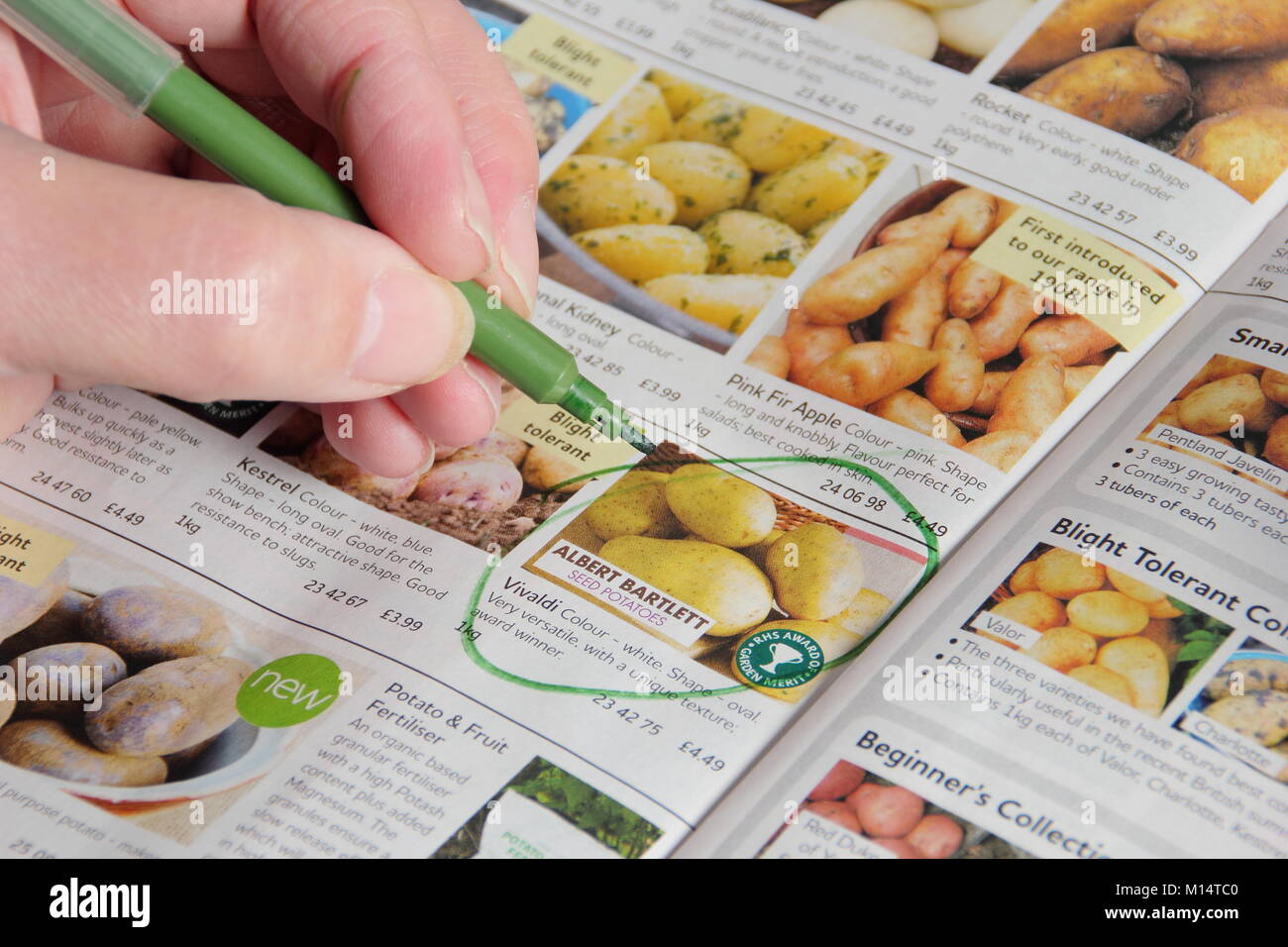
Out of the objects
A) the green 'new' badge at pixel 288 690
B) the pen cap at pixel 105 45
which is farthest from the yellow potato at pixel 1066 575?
the pen cap at pixel 105 45

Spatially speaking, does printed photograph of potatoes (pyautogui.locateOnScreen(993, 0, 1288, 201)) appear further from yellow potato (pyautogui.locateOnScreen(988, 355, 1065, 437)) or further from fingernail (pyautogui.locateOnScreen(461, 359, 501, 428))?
fingernail (pyautogui.locateOnScreen(461, 359, 501, 428))

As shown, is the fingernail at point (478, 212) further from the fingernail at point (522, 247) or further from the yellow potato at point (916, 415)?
the yellow potato at point (916, 415)

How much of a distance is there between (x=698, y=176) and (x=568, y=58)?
0.46 ft

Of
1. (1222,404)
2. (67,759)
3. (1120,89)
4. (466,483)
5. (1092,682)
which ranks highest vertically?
(1120,89)

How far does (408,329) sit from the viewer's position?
0.45 m

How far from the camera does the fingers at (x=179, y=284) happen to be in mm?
395

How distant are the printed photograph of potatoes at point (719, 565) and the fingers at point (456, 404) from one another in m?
0.07

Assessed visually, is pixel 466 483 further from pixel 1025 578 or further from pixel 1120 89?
pixel 1120 89

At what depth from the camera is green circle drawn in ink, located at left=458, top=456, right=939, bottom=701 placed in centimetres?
48

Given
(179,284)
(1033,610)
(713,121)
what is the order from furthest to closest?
(713,121), (1033,610), (179,284)

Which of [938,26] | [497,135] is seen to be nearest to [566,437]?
[497,135]

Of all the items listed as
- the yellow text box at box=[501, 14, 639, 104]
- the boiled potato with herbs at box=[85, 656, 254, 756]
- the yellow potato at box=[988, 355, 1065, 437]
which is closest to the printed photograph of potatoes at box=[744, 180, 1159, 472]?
the yellow potato at box=[988, 355, 1065, 437]
